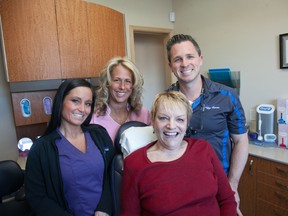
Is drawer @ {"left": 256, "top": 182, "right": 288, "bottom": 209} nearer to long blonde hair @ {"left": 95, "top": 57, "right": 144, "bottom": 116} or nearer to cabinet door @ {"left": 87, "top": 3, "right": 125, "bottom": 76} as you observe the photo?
long blonde hair @ {"left": 95, "top": 57, "right": 144, "bottom": 116}

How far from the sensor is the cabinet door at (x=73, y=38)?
1.96 metres

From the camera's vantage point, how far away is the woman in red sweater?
0.98 metres

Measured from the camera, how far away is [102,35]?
222 centimetres

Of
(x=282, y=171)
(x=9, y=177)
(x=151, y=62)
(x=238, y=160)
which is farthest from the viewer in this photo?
(x=151, y=62)

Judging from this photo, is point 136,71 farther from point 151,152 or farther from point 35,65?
point 35,65

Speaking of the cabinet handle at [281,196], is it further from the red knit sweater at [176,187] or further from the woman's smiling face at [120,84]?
the woman's smiling face at [120,84]

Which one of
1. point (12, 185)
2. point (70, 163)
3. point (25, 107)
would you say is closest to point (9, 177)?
point (12, 185)

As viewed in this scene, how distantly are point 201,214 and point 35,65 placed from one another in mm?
1658

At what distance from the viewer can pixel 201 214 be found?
3.22 ft

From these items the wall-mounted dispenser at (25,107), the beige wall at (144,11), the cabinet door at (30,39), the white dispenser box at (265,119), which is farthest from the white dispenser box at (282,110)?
the wall-mounted dispenser at (25,107)

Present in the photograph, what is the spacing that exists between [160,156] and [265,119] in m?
1.68

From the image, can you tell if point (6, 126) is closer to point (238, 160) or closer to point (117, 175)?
point (117, 175)

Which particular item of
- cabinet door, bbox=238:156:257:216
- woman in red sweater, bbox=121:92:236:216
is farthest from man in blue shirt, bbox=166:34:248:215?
cabinet door, bbox=238:156:257:216

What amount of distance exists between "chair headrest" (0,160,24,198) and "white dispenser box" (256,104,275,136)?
88.9 inches
